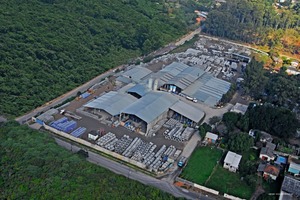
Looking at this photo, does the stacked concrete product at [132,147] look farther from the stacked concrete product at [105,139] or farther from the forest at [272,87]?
the forest at [272,87]

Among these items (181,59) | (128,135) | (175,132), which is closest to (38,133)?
(128,135)

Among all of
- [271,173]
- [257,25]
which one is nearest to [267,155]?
[271,173]

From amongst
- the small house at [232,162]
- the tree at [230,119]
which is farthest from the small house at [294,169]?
the tree at [230,119]

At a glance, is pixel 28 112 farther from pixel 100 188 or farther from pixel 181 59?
pixel 181 59

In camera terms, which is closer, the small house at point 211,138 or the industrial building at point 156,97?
the small house at point 211,138

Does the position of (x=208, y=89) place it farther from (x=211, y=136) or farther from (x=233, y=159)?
(x=233, y=159)

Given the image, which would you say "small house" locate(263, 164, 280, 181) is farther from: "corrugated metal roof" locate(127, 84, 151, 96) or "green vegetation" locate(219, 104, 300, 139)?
"corrugated metal roof" locate(127, 84, 151, 96)
